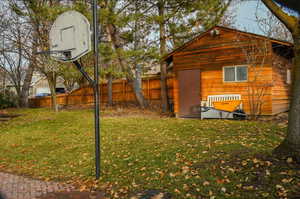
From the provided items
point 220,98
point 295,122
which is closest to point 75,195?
point 295,122

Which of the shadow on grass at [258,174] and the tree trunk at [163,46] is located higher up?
the tree trunk at [163,46]

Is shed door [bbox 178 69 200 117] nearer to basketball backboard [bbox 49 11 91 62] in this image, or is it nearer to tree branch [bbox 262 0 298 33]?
tree branch [bbox 262 0 298 33]

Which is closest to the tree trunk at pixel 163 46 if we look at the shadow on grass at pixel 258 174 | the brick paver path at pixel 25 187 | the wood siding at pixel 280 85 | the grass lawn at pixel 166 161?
the wood siding at pixel 280 85

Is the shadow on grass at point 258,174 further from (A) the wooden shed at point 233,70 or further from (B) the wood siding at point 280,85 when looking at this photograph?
(B) the wood siding at point 280,85

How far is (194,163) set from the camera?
492 centimetres

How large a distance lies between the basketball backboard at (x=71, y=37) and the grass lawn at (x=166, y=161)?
2526mm

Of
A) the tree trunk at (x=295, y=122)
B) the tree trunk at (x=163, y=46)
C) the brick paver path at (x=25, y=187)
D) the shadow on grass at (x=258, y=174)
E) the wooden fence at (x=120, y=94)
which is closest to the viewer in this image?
the shadow on grass at (x=258, y=174)

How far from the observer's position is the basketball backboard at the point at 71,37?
470 cm

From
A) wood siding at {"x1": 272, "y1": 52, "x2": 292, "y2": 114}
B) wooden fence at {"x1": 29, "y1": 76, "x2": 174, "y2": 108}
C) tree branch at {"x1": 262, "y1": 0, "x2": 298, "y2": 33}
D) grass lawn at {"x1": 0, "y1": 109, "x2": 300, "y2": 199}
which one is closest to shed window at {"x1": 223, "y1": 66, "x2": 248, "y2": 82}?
wood siding at {"x1": 272, "y1": 52, "x2": 292, "y2": 114}

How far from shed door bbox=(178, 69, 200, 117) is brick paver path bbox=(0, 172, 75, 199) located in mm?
9360

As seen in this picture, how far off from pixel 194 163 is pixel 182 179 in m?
0.69

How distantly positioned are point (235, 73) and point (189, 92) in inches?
100

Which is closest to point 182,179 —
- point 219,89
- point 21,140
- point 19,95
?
point 21,140

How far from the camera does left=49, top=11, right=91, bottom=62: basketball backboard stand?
4.70m
